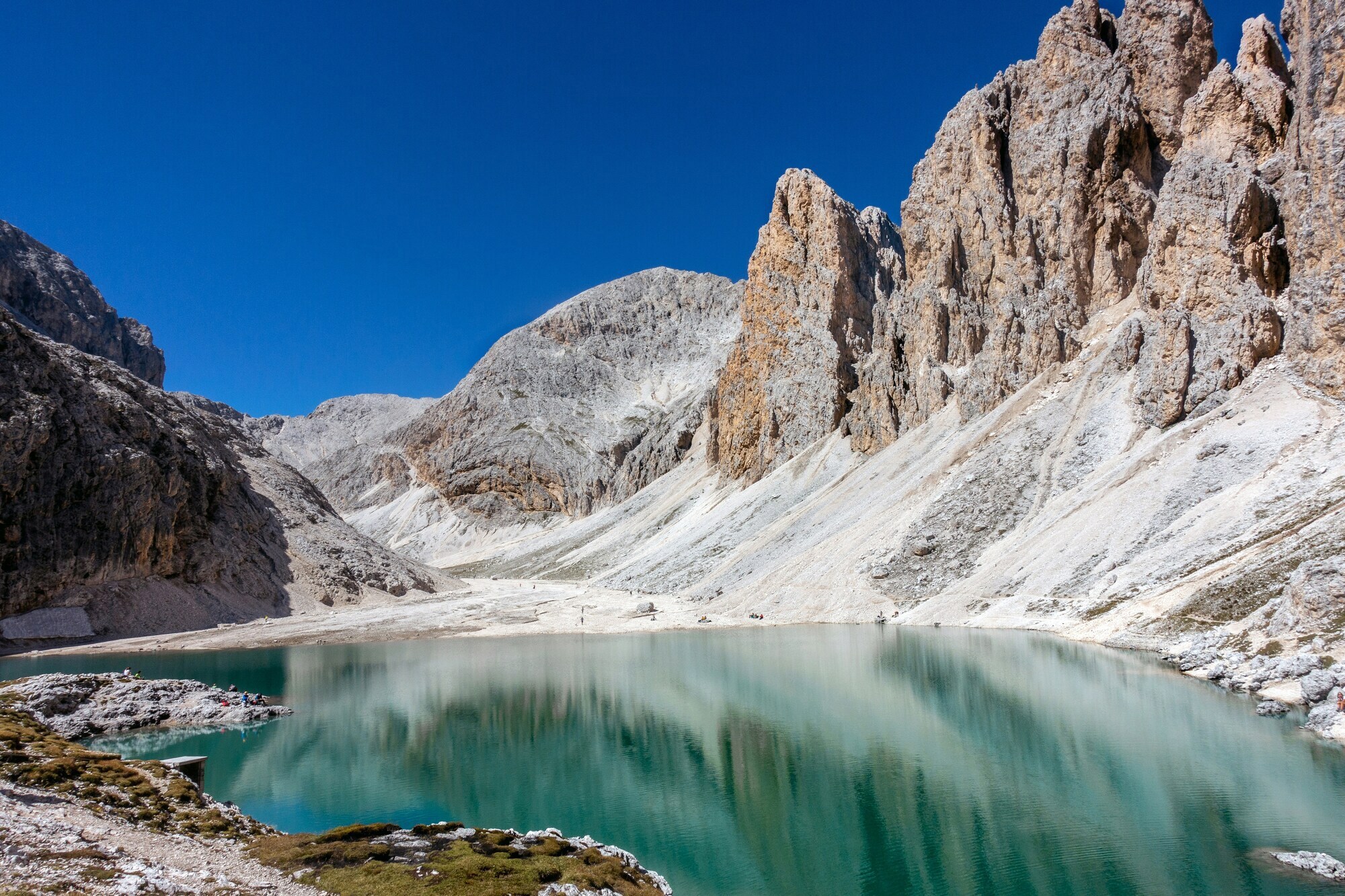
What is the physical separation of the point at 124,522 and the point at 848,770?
2834 inches

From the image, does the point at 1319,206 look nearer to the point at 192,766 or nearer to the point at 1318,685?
the point at 1318,685

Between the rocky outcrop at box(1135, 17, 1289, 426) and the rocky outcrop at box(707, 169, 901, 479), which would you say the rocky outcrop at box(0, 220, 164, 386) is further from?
the rocky outcrop at box(1135, 17, 1289, 426)

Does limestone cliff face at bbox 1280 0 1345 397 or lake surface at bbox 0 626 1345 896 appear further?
limestone cliff face at bbox 1280 0 1345 397

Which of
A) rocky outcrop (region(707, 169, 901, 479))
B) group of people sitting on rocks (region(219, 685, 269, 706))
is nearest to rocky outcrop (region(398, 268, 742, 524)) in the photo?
rocky outcrop (region(707, 169, 901, 479))

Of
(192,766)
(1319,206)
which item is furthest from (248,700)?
(1319,206)

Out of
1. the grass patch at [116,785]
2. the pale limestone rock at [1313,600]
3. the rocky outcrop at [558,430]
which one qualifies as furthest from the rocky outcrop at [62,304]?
the pale limestone rock at [1313,600]

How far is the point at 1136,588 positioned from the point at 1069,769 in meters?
28.5

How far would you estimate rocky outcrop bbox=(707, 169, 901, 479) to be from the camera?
116781 mm

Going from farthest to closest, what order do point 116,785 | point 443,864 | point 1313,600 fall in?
point 1313,600, point 116,785, point 443,864

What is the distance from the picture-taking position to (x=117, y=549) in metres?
69.5

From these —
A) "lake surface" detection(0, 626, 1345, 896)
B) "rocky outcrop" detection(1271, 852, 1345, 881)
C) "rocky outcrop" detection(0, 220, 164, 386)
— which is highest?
"rocky outcrop" detection(0, 220, 164, 386)

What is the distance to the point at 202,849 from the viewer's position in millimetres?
13891

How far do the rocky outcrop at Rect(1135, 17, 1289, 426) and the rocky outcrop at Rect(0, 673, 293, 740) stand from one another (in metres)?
67.1

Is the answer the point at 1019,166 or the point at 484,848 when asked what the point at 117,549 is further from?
the point at 1019,166
